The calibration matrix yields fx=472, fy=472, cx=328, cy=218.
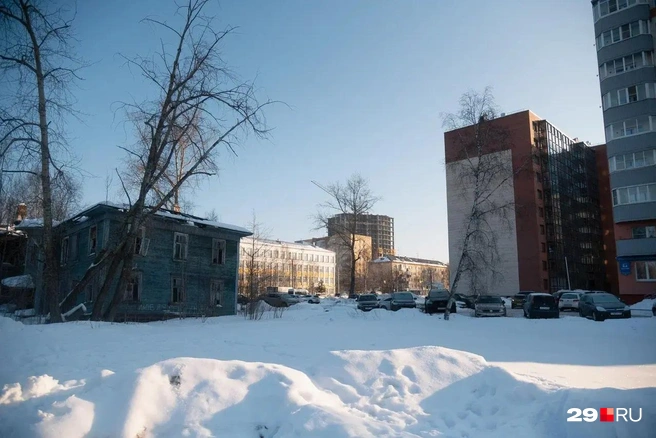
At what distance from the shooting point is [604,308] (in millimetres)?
24422

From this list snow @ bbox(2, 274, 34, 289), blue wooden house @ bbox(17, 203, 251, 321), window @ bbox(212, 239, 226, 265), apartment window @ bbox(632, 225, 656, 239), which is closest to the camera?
snow @ bbox(2, 274, 34, 289)

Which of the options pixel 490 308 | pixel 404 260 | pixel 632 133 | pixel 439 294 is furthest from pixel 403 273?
pixel 490 308

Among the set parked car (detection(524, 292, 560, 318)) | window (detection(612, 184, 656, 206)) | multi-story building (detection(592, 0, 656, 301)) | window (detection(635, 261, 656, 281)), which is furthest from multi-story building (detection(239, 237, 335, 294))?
parked car (detection(524, 292, 560, 318))

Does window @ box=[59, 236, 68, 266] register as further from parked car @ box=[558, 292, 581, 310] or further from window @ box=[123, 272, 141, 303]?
parked car @ box=[558, 292, 581, 310]

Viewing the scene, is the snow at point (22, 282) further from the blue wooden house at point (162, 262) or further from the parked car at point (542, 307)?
the parked car at point (542, 307)

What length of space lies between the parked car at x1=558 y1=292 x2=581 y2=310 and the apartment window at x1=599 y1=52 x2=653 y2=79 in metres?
18.3

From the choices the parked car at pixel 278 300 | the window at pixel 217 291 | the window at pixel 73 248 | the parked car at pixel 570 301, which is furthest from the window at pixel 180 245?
the parked car at pixel 570 301

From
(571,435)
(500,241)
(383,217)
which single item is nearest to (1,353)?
(571,435)

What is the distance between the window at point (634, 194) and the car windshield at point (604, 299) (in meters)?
14.9

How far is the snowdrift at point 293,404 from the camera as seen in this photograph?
5285 mm

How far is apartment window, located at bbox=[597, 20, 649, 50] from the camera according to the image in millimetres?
37469

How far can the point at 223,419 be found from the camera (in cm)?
560

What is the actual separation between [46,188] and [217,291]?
1522cm

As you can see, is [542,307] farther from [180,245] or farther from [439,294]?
[180,245]
